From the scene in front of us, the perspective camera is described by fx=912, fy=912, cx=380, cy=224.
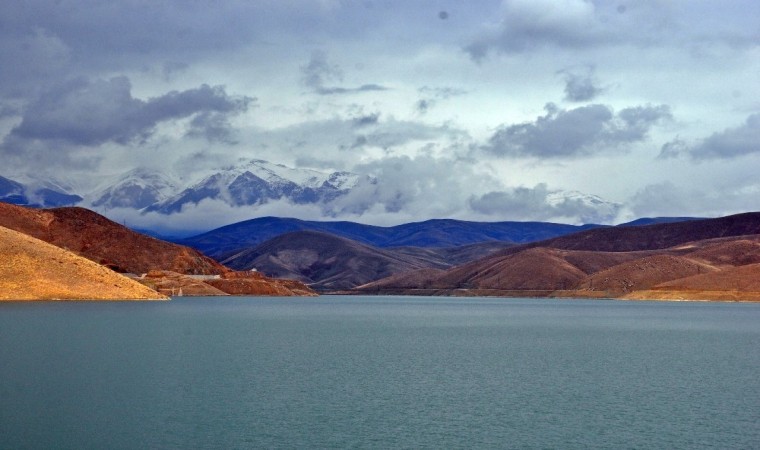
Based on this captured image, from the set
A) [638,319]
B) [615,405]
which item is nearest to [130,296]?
[638,319]

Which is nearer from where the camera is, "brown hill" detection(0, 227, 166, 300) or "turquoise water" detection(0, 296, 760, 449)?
"turquoise water" detection(0, 296, 760, 449)

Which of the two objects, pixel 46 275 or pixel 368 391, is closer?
pixel 368 391

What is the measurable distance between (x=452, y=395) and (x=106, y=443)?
20332 mm

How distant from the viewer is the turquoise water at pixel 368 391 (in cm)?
3925

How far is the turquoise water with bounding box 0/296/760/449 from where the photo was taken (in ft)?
129

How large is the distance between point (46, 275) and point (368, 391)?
370ft

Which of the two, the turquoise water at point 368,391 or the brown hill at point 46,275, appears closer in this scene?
the turquoise water at point 368,391

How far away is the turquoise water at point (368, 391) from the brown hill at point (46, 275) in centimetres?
5654

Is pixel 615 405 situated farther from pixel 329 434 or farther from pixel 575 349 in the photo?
pixel 575 349

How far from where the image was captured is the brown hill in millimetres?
145875

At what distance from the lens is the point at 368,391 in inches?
2031

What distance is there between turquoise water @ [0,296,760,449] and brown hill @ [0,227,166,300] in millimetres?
56539

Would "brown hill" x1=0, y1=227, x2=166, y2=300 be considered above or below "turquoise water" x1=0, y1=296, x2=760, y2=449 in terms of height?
above

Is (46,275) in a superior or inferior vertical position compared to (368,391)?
superior
